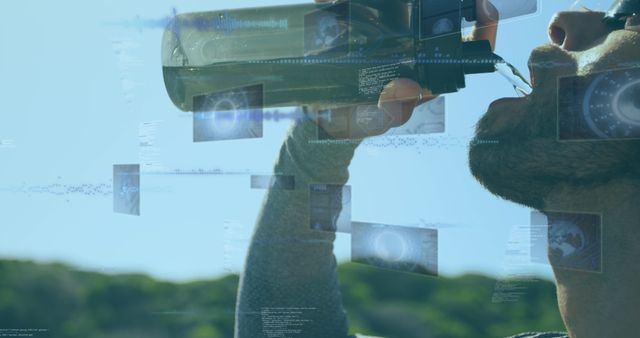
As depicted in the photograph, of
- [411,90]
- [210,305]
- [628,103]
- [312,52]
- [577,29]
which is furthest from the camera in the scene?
[210,305]

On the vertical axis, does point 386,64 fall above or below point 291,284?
above

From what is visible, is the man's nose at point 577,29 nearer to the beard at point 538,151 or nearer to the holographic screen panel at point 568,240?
the beard at point 538,151

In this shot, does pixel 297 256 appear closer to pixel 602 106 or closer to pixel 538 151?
pixel 538 151

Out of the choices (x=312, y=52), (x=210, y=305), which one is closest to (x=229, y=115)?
(x=312, y=52)

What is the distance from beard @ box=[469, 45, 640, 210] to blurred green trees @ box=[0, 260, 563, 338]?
0.59 ft

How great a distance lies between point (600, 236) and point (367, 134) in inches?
19.0

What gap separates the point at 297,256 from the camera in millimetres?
1551

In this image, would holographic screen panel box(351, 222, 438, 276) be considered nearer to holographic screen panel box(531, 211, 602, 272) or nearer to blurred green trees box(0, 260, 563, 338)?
blurred green trees box(0, 260, 563, 338)

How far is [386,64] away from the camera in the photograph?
1.35 metres

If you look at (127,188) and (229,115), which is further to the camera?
(127,188)

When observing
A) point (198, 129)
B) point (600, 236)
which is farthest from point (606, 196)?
point (198, 129)

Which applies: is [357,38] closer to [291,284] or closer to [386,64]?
[386,64]

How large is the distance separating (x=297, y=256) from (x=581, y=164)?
2.15 ft

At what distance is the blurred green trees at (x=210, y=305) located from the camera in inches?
52.1
